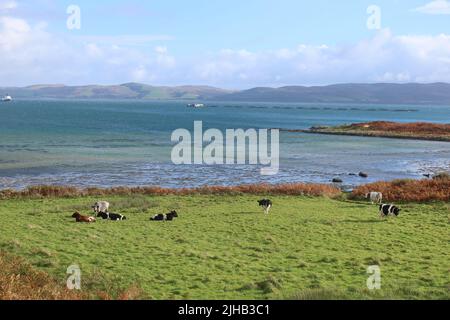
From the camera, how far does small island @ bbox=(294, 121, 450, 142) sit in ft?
411

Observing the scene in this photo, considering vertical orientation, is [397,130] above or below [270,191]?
above

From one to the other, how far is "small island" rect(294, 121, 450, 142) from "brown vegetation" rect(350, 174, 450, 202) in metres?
80.5

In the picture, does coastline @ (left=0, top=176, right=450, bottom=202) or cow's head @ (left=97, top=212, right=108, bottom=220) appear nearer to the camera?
cow's head @ (left=97, top=212, right=108, bottom=220)

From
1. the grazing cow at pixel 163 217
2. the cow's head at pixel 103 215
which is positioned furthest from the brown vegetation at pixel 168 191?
the grazing cow at pixel 163 217

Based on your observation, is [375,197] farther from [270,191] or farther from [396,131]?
[396,131]

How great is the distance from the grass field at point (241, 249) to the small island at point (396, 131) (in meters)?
94.5

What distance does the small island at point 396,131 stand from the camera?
411 feet

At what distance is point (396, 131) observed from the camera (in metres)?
136

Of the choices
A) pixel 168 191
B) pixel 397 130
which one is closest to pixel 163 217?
pixel 168 191

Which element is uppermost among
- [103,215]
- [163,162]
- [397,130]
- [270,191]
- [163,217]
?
[103,215]

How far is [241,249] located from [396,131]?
123 meters

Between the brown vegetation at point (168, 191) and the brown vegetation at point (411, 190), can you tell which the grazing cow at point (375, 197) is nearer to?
the brown vegetation at point (411, 190)

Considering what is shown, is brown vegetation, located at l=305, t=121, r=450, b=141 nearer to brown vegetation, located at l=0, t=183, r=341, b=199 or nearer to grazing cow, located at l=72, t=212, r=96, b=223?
brown vegetation, located at l=0, t=183, r=341, b=199

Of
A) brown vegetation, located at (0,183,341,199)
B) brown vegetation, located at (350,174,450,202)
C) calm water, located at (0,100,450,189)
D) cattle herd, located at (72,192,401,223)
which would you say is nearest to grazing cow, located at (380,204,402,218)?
cattle herd, located at (72,192,401,223)
